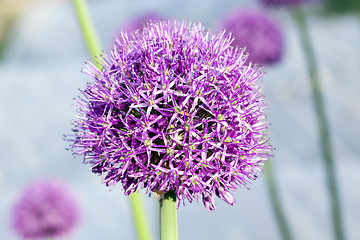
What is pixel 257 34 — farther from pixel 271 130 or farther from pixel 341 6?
pixel 341 6

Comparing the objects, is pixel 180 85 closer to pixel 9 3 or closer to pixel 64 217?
pixel 64 217

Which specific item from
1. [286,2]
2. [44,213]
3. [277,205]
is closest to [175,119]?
[277,205]

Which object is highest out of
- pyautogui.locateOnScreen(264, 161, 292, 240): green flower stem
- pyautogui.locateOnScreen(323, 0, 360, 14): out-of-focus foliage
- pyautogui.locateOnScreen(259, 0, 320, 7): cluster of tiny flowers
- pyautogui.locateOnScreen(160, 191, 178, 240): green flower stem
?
pyautogui.locateOnScreen(323, 0, 360, 14): out-of-focus foliage

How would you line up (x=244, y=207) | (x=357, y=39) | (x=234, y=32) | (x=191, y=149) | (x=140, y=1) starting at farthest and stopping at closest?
(x=140, y=1), (x=357, y=39), (x=244, y=207), (x=234, y=32), (x=191, y=149)

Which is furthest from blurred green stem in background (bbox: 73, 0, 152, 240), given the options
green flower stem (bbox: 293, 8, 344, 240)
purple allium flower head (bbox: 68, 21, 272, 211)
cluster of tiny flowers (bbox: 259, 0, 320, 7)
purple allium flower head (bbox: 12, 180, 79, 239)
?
cluster of tiny flowers (bbox: 259, 0, 320, 7)

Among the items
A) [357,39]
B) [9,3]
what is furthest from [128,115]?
[9,3]

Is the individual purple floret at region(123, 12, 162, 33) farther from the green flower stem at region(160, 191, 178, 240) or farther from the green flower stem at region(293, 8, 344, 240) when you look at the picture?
the green flower stem at region(160, 191, 178, 240)
